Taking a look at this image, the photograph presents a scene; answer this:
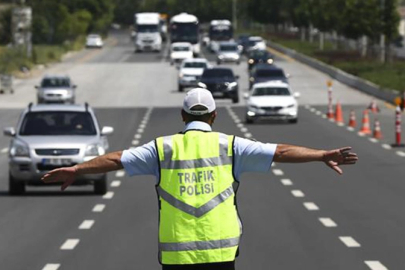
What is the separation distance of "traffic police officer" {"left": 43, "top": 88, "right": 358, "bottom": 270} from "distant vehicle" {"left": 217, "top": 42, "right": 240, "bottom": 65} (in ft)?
320

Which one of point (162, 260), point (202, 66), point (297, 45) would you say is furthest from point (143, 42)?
point (162, 260)

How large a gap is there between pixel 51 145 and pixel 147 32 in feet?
347

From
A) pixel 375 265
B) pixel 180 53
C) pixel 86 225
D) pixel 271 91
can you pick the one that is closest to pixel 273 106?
pixel 271 91

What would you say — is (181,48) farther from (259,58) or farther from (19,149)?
(19,149)

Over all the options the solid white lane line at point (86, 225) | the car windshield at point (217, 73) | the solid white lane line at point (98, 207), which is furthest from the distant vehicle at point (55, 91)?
the solid white lane line at point (86, 225)

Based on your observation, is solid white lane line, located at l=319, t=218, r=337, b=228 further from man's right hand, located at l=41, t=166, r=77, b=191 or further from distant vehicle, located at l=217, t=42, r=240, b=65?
distant vehicle, located at l=217, t=42, r=240, b=65

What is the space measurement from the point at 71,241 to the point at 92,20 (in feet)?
559

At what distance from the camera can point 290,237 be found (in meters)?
18.0

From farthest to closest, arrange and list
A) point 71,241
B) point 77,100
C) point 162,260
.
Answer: point 77,100 → point 71,241 → point 162,260

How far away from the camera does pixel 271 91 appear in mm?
48031

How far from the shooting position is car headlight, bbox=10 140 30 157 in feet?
78.1

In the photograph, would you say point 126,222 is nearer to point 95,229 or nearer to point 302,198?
point 95,229

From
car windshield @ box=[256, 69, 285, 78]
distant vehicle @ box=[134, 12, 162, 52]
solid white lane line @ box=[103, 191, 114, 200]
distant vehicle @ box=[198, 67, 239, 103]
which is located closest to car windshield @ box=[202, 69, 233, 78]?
distant vehicle @ box=[198, 67, 239, 103]

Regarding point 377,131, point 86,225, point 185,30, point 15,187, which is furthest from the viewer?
point 185,30
